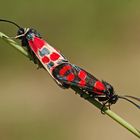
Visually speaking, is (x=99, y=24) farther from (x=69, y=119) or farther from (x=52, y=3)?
(x=69, y=119)

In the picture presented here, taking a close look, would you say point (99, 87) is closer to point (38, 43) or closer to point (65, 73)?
point (65, 73)

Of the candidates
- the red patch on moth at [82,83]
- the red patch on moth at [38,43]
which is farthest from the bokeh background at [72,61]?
the red patch on moth at [82,83]

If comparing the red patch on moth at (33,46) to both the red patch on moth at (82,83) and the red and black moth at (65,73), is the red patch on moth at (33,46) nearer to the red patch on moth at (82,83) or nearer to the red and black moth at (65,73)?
the red and black moth at (65,73)

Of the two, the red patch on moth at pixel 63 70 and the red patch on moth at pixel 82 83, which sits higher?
the red patch on moth at pixel 63 70

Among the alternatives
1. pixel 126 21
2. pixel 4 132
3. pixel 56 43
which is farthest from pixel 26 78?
pixel 126 21

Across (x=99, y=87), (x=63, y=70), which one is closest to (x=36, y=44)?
(x=63, y=70)
